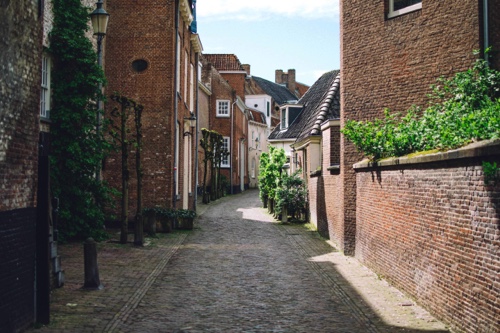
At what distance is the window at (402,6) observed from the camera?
14648 mm

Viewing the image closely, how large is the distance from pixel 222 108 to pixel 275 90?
31406 millimetres

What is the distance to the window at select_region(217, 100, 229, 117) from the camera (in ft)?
175

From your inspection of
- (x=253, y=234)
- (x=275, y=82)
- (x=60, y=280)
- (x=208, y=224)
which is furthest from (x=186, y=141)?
(x=275, y=82)

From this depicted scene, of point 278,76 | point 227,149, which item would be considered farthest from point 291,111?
point 278,76

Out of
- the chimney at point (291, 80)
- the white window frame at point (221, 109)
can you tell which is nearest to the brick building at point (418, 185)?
the white window frame at point (221, 109)

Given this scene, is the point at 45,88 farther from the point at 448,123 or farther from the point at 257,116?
the point at 257,116

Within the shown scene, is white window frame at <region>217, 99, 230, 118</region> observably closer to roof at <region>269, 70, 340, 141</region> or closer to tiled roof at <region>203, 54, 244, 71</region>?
tiled roof at <region>203, 54, 244, 71</region>

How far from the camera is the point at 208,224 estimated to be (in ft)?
81.2

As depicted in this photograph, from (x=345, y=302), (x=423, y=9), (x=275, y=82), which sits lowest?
(x=345, y=302)

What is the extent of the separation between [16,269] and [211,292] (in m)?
4.00

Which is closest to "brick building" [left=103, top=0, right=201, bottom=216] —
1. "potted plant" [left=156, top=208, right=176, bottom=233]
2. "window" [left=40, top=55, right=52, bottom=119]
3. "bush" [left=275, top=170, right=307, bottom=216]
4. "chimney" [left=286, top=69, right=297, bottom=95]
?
"potted plant" [left=156, top=208, right=176, bottom=233]

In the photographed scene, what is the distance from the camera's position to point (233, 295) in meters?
10.5

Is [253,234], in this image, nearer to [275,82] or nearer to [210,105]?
[210,105]

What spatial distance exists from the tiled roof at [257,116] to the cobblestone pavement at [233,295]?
2022 inches
